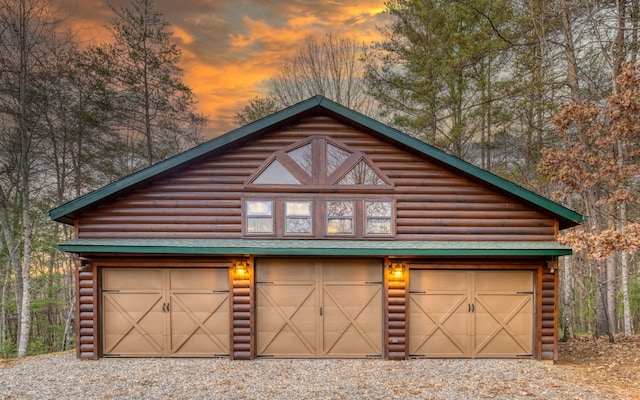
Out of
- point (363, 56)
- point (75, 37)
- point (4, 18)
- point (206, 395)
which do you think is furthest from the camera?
point (363, 56)

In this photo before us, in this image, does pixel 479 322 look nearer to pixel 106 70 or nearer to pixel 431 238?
pixel 431 238

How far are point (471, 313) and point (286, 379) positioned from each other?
13.8ft

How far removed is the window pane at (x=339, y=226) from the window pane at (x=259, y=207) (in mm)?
1340

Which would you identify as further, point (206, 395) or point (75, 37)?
point (75, 37)

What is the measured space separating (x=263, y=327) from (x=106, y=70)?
35.7ft

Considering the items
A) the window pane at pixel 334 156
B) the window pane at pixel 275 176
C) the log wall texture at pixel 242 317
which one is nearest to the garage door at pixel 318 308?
the log wall texture at pixel 242 317

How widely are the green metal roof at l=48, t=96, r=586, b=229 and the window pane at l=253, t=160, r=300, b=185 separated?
0.85 meters

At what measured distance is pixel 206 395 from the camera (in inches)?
223

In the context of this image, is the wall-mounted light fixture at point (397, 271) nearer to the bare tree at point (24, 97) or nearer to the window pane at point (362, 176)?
the window pane at point (362, 176)

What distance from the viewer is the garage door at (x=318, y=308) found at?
300 inches

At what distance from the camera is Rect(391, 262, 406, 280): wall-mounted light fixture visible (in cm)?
762

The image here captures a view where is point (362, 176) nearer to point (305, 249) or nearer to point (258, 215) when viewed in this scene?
point (305, 249)

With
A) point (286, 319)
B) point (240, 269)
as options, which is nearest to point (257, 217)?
point (240, 269)

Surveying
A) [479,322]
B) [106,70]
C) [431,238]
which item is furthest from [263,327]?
[106,70]
